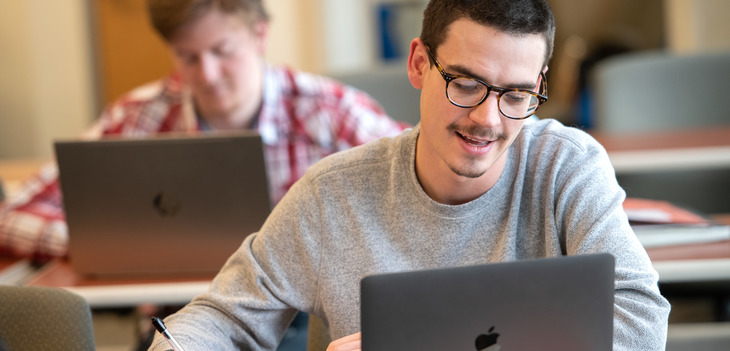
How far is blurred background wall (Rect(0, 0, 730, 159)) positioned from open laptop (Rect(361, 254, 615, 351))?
10.2ft

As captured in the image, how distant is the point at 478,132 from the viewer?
3.82 feet

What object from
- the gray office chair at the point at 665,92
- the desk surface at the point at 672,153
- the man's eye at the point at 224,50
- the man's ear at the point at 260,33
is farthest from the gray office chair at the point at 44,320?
the gray office chair at the point at 665,92

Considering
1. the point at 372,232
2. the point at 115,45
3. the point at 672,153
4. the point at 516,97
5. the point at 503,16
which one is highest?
the point at 503,16

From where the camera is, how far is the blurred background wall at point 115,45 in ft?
13.0

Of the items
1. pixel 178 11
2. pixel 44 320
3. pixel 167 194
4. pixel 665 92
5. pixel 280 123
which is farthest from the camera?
pixel 665 92

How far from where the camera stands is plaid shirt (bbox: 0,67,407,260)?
81.7 inches

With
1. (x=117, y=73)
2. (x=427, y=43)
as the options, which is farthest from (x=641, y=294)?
(x=117, y=73)

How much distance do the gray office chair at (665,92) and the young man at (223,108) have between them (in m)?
1.00

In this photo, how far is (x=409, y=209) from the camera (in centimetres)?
128

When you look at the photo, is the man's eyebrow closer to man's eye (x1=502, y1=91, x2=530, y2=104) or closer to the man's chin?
man's eye (x1=502, y1=91, x2=530, y2=104)

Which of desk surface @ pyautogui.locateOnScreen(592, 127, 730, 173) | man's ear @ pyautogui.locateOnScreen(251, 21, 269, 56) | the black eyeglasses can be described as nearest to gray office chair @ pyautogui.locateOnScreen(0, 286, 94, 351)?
the black eyeglasses

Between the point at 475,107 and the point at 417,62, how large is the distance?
153 millimetres

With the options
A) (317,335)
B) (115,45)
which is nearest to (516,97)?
(317,335)

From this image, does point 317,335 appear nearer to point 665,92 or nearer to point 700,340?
point 700,340
